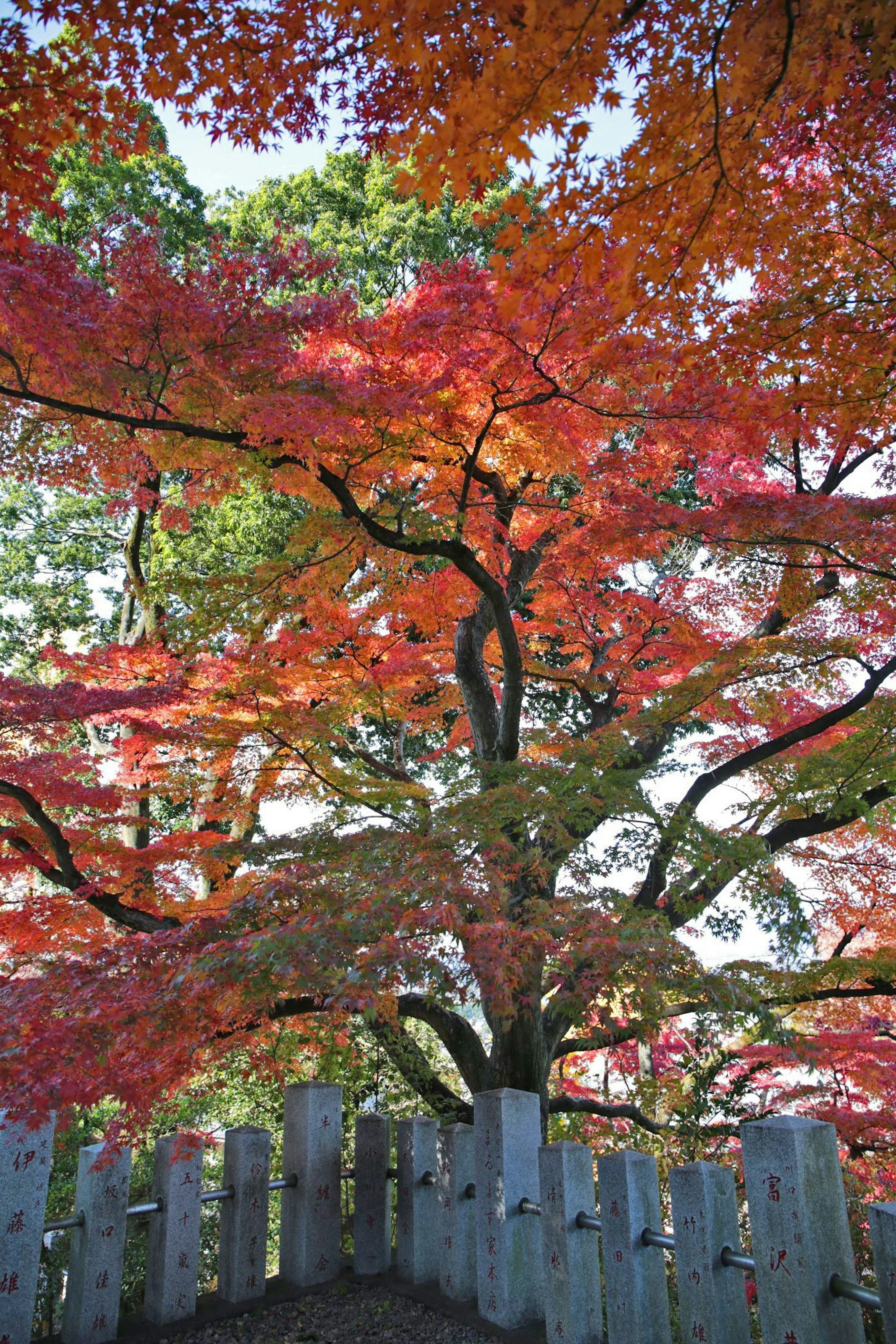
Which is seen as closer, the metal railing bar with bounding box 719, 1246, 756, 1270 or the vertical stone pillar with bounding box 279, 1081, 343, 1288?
the metal railing bar with bounding box 719, 1246, 756, 1270

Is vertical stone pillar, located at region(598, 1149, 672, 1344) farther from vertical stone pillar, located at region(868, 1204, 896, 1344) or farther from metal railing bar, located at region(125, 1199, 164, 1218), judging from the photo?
metal railing bar, located at region(125, 1199, 164, 1218)

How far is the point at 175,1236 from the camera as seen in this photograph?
4590 millimetres

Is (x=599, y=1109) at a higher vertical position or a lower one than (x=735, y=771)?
lower

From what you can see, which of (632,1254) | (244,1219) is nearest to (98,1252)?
(244,1219)

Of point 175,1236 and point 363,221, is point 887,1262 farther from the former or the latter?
point 363,221

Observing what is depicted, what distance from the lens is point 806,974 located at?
20.7 feet

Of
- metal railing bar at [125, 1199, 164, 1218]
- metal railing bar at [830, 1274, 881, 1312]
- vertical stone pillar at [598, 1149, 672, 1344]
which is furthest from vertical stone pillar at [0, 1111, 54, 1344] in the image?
metal railing bar at [830, 1274, 881, 1312]

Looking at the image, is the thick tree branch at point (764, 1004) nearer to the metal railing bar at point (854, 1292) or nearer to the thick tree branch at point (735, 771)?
the thick tree branch at point (735, 771)

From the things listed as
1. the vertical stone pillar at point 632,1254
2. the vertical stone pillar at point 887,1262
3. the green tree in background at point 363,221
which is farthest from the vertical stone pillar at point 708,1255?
the green tree in background at point 363,221

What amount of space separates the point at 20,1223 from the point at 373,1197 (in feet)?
7.13

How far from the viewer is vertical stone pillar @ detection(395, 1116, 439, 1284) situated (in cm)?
505

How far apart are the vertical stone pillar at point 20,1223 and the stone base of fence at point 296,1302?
1.83ft

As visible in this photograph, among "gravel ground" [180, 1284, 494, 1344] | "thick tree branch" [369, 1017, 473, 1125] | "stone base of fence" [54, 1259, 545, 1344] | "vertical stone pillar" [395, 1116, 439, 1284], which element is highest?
"thick tree branch" [369, 1017, 473, 1125]

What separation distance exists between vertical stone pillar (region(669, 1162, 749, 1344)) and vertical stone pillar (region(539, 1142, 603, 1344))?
594 mm
